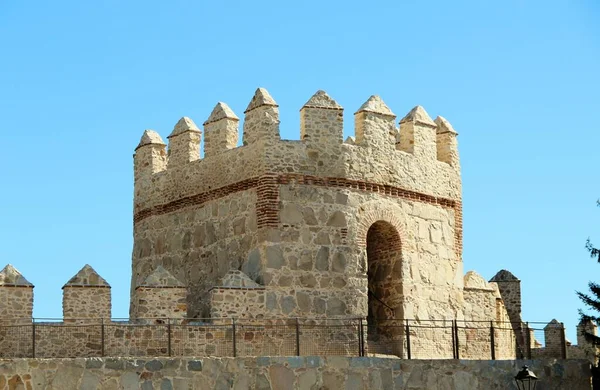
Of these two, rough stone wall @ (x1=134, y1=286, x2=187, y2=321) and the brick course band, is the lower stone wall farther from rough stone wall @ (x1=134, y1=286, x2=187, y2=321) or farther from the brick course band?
the brick course band

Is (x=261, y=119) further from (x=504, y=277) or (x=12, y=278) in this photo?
(x=504, y=277)

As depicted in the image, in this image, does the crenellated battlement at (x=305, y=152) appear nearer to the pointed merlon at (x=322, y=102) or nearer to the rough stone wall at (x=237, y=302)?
the pointed merlon at (x=322, y=102)

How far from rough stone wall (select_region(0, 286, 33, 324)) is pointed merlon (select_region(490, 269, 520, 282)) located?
52.0ft

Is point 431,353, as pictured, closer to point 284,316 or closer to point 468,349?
point 468,349

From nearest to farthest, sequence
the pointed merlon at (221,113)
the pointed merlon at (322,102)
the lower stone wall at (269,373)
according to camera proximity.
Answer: the lower stone wall at (269,373)
the pointed merlon at (322,102)
the pointed merlon at (221,113)

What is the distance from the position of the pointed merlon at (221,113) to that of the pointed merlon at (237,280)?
4427mm

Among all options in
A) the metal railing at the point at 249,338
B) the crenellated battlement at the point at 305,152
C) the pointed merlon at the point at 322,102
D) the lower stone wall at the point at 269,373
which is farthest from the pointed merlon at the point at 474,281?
the pointed merlon at the point at 322,102

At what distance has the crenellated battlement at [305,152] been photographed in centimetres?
3247

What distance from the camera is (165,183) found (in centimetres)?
3541

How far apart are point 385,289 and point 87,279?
8.03m

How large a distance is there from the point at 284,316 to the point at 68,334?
5.25 metres

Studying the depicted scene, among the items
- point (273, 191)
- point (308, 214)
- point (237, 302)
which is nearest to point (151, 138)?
point (273, 191)

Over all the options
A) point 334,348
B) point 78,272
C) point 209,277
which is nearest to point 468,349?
point 334,348

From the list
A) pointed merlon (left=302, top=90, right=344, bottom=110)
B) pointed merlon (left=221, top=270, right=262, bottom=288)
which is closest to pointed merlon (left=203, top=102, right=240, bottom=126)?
pointed merlon (left=302, top=90, right=344, bottom=110)
